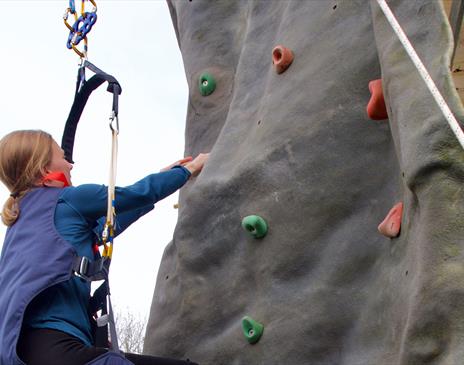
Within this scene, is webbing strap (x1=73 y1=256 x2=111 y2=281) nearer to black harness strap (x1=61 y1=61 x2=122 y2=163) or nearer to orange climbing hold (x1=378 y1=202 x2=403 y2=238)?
black harness strap (x1=61 y1=61 x2=122 y2=163)

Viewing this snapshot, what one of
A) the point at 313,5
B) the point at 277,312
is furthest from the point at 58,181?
the point at 313,5

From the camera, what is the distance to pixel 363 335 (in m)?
2.78

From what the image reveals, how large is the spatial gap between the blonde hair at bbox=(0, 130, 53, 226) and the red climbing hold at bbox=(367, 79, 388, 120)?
0.96 meters

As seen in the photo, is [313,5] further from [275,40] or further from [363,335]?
[363,335]

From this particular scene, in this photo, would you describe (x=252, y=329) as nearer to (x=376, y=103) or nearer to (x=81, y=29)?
(x=376, y=103)

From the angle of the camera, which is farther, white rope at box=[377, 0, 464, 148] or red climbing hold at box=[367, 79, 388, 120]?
red climbing hold at box=[367, 79, 388, 120]

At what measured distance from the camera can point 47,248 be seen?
2.62 metres

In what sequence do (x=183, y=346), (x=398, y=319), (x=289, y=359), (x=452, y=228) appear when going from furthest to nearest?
(x=183, y=346) → (x=289, y=359) → (x=398, y=319) → (x=452, y=228)

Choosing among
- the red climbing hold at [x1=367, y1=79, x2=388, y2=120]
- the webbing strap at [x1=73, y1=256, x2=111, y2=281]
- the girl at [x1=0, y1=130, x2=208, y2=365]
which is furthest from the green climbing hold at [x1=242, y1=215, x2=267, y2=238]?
the webbing strap at [x1=73, y1=256, x2=111, y2=281]

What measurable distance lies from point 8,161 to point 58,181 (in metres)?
0.15

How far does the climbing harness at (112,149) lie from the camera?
2.64m

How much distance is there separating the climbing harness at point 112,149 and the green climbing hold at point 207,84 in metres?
0.88

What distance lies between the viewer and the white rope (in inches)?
83.7

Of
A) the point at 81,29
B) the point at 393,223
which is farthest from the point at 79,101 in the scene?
the point at 393,223
